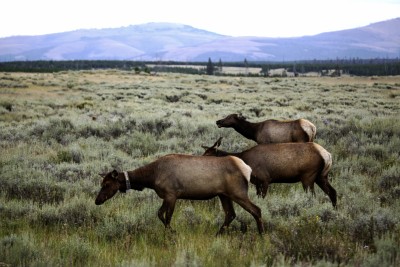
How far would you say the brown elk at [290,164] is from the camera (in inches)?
330

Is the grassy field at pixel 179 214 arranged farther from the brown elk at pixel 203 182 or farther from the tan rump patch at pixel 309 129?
the tan rump patch at pixel 309 129

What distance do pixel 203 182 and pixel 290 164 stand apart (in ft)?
7.45

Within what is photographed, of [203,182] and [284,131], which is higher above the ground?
[284,131]

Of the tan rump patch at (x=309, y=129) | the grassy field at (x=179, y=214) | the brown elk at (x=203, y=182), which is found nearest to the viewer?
the grassy field at (x=179, y=214)

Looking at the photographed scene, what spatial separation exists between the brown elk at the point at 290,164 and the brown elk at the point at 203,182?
1.44 m

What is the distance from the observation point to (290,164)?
841 centimetres

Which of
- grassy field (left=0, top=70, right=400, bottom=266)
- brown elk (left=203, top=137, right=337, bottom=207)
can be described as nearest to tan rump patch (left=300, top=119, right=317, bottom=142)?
grassy field (left=0, top=70, right=400, bottom=266)

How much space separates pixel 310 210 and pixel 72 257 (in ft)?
12.8

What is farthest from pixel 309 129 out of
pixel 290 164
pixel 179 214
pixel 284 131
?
pixel 179 214

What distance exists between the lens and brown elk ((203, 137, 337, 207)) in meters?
8.38

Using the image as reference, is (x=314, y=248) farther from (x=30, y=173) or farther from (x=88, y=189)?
(x=30, y=173)

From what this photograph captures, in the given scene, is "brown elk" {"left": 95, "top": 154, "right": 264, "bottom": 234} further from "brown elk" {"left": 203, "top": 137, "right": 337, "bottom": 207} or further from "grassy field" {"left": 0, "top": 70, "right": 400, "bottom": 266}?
"brown elk" {"left": 203, "top": 137, "right": 337, "bottom": 207}

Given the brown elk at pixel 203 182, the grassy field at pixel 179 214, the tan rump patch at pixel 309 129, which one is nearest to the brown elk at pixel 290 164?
the grassy field at pixel 179 214

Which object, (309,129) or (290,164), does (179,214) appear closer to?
(290,164)
